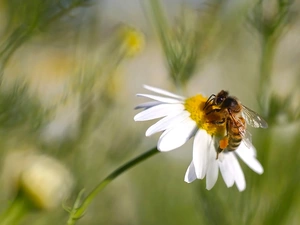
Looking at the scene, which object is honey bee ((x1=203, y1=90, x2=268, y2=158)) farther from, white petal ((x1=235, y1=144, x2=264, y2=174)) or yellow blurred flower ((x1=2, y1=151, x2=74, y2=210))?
yellow blurred flower ((x1=2, y1=151, x2=74, y2=210))

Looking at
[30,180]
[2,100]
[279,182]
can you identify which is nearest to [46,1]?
[2,100]

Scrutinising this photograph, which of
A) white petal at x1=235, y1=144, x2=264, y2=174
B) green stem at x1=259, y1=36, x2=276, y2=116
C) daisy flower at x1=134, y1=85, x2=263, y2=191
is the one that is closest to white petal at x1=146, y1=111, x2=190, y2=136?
daisy flower at x1=134, y1=85, x2=263, y2=191

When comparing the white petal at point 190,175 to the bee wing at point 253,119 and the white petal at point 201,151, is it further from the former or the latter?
the bee wing at point 253,119

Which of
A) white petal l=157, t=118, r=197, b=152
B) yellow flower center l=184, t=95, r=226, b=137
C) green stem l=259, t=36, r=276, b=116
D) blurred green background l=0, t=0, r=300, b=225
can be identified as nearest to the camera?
white petal l=157, t=118, r=197, b=152

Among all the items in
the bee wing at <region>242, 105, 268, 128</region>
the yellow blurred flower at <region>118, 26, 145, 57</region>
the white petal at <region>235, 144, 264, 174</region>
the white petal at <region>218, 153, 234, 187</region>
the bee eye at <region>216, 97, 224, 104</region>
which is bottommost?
the white petal at <region>218, 153, 234, 187</region>

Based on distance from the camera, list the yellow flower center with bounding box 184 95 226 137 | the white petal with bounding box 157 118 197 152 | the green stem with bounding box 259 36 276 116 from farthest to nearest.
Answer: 1. the green stem with bounding box 259 36 276 116
2. the yellow flower center with bounding box 184 95 226 137
3. the white petal with bounding box 157 118 197 152

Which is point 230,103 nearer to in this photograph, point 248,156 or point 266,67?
point 248,156
